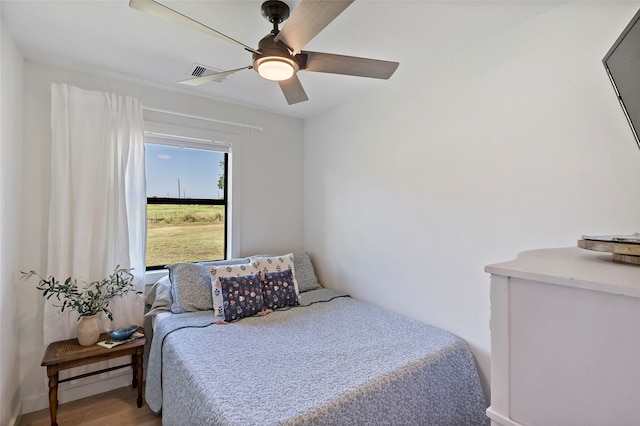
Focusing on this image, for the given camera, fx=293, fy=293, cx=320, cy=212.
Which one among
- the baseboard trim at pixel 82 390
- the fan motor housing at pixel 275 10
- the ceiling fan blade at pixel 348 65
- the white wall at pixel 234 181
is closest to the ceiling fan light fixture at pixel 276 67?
the ceiling fan blade at pixel 348 65

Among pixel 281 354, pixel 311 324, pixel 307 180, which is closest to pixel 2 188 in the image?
pixel 281 354

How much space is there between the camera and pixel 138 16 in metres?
1.59

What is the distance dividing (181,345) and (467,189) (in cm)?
202

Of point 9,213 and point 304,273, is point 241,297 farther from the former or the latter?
point 9,213

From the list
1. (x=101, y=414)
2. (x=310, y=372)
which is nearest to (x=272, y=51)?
(x=310, y=372)

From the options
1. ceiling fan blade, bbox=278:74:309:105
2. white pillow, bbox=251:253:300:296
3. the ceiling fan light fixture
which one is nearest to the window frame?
white pillow, bbox=251:253:300:296

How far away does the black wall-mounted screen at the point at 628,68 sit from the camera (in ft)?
3.24

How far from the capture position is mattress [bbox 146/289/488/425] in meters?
1.23

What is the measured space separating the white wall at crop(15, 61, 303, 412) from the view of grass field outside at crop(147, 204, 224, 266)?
0.74ft

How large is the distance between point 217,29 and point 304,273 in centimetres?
214

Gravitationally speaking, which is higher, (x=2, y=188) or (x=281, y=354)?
(x=2, y=188)

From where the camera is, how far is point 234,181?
9.60 feet

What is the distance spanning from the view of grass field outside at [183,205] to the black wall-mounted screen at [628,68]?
284cm

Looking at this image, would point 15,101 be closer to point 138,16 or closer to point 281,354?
point 138,16
